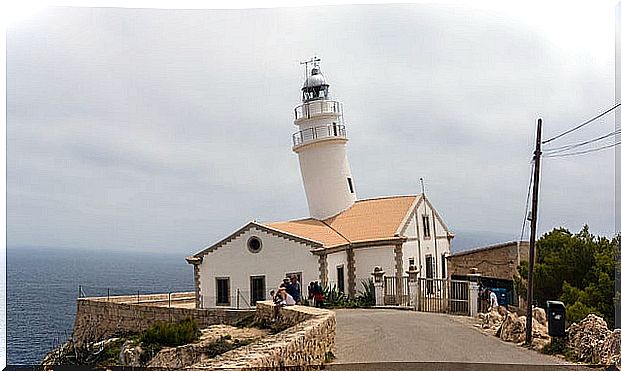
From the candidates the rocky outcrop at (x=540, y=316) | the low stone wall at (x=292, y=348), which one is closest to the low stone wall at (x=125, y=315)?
the low stone wall at (x=292, y=348)

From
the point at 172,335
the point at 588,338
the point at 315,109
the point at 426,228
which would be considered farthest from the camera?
the point at 426,228

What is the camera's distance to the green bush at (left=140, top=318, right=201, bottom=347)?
984 centimetres

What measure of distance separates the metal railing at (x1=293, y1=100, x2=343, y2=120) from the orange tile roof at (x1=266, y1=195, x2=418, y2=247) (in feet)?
6.14

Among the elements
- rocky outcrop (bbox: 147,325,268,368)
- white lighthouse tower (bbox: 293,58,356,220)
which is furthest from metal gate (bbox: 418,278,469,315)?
rocky outcrop (bbox: 147,325,268,368)

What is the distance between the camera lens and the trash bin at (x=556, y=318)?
27.4 feet

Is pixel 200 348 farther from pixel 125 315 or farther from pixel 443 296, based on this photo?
pixel 443 296

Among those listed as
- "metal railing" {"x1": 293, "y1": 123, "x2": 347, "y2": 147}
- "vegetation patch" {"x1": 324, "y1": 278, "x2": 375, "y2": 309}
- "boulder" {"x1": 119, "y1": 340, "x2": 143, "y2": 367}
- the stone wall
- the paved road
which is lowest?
"boulder" {"x1": 119, "y1": 340, "x2": 143, "y2": 367}

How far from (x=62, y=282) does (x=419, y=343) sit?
665 cm

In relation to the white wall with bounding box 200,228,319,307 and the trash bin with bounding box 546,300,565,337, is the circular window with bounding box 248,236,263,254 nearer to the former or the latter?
the white wall with bounding box 200,228,319,307

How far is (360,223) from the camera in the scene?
1483 cm

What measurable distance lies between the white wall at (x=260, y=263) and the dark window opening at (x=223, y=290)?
55mm

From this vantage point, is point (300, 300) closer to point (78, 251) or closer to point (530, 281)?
point (78, 251)

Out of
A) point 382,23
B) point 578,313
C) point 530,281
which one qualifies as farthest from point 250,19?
point 578,313

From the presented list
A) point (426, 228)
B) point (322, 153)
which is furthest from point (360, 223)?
point (322, 153)
